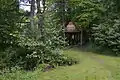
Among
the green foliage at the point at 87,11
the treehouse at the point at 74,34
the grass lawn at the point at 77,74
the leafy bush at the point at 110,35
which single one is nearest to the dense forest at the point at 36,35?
the leafy bush at the point at 110,35

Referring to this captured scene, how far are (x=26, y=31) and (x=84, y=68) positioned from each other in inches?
179

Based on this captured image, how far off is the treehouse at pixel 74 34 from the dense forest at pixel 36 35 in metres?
8.09

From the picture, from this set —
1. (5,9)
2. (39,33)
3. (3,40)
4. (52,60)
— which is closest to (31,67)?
(52,60)

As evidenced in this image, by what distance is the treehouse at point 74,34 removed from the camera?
27653mm

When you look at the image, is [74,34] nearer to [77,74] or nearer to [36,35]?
[36,35]

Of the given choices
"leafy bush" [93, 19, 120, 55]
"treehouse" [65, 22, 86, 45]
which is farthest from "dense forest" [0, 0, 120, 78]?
"treehouse" [65, 22, 86, 45]

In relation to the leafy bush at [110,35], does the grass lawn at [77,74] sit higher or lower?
lower

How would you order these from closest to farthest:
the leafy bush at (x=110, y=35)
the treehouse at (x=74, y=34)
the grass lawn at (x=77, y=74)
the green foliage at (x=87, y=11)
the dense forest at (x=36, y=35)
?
the grass lawn at (x=77, y=74)
the dense forest at (x=36, y=35)
the leafy bush at (x=110, y=35)
the green foliage at (x=87, y=11)
the treehouse at (x=74, y=34)

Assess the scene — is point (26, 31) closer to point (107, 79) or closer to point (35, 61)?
point (35, 61)

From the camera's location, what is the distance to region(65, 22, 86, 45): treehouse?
27653 millimetres

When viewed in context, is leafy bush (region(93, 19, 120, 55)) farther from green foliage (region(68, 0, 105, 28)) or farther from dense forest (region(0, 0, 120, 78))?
green foliage (region(68, 0, 105, 28))

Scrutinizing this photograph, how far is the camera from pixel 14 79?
9.59 m

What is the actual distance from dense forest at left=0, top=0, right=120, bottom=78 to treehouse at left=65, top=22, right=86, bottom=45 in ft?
26.5

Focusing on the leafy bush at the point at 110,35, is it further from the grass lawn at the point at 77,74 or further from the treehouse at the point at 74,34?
the treehouse at the point at 74,34
